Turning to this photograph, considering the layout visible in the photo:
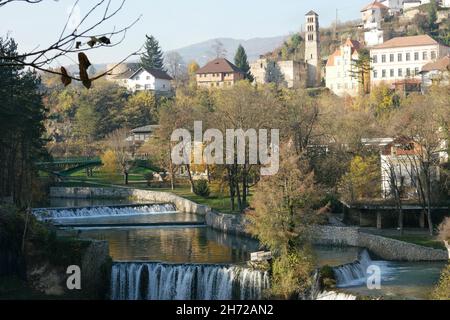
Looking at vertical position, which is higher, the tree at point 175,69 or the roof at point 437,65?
the tree at point 175,69

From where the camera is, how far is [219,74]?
333 ft

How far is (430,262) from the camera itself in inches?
1217

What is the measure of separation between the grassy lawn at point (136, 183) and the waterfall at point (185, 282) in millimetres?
15464

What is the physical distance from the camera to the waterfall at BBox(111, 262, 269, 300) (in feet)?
89.3

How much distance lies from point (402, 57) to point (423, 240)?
56823 mm

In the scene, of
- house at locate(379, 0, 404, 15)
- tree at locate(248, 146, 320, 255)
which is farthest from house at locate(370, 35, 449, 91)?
tree at locate(248, 146, 320, 255)

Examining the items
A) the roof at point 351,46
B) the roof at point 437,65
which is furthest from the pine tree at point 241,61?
the roof at point 437,65

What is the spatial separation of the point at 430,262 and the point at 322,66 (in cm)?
7597

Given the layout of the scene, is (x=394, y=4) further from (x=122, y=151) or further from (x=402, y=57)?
(x=122, y=151)

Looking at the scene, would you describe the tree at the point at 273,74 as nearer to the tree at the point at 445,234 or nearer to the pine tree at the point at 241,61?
the pine tree at the point at 241,61

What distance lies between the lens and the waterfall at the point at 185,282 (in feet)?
89.3

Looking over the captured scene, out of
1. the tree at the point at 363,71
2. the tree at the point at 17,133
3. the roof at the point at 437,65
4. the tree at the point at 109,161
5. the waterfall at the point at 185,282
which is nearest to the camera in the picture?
the waterfall at the point at 185,282
